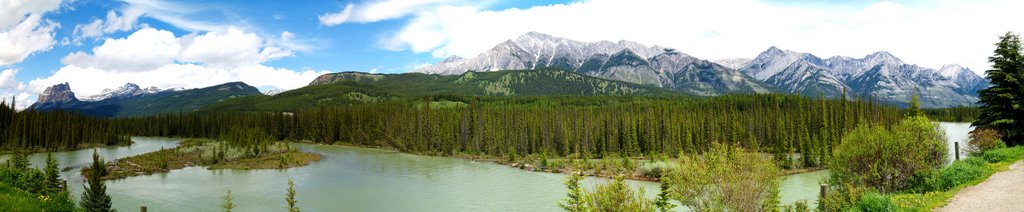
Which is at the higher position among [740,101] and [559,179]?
[740,101]

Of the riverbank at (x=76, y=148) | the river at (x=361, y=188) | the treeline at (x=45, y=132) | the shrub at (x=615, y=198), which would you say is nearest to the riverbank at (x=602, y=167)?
the river at (x=361, y=188)

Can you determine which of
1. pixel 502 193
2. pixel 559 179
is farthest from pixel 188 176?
pixel 559 179

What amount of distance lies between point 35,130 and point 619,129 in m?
137

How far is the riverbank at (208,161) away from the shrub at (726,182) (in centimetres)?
7351

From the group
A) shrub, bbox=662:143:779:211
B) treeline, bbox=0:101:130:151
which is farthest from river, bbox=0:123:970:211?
treeline, bbox=0:101:130:151

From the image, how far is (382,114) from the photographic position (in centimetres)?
17712

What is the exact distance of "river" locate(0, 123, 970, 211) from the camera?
180 feet

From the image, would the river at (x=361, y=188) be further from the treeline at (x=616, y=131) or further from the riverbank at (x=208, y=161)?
the treeline at (x=616, y=131)

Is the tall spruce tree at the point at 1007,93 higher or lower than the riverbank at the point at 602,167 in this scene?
higher

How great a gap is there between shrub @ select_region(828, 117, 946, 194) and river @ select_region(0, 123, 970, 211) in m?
5.65

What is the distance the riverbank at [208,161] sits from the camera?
263 ft

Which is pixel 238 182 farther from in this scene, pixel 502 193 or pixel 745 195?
pixel 745 195

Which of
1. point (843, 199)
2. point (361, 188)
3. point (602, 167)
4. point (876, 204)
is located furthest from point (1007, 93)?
point (361, 188)

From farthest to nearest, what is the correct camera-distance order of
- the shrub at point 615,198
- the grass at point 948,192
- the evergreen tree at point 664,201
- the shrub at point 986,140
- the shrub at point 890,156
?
the shrub at point 986,140 < the evergreen tree at point 664,201 < the shrub at point 890,156 < the shrub at point 615,198 < the grass at point 948,192
